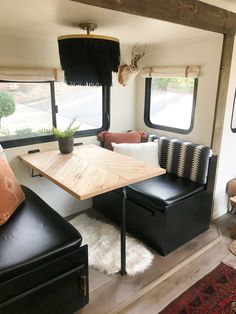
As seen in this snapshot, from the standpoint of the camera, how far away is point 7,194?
174cm

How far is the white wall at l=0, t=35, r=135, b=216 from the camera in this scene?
2.24 m

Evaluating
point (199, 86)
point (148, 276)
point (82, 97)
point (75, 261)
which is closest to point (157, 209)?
point (148, 276)

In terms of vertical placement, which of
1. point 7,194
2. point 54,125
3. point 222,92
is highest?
point 222,92

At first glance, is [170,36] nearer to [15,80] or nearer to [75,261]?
[15,80]

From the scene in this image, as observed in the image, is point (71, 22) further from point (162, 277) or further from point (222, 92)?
point (162, 277)

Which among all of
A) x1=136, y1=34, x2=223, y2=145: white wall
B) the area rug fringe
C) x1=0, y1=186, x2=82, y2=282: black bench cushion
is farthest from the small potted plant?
the area rug fringe

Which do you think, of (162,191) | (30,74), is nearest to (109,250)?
(162,191)

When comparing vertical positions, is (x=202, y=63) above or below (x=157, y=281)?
above

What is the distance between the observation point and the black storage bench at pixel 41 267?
132 cm

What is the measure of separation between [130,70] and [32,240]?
2.16m

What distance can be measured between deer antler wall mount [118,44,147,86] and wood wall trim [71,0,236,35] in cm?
107

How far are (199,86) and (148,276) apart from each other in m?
1.87

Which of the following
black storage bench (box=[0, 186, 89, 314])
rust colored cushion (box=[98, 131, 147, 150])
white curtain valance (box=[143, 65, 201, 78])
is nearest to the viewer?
black storage bench (box=[0, 186, 89, 314])

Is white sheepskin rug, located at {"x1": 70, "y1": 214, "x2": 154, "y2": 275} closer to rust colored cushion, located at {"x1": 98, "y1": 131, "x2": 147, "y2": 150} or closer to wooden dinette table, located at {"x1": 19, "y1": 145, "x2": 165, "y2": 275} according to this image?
wooden dinette table, located at {"x1": 19, "y1": 145, "x2": 165, "y2": 275}
